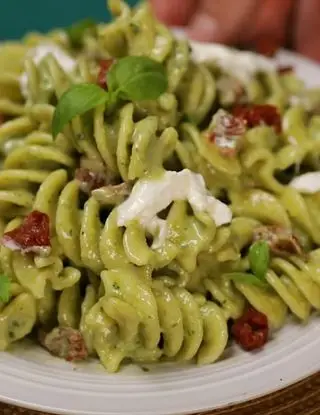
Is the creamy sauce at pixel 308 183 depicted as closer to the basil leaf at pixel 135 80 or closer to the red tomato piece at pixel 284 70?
the basil leaf at pixel 135 80

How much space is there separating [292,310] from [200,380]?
0.29 m

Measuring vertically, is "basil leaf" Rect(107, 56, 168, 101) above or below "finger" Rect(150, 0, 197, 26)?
above

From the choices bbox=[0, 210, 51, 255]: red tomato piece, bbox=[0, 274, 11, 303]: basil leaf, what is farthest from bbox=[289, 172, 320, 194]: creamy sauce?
bbox=[0, 274, 11, 303]: basil leaf

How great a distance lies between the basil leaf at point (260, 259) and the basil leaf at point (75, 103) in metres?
0.48

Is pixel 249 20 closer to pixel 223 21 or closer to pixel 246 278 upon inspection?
pixel 223 21

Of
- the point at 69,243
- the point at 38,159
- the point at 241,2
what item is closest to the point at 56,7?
the point at 241,2

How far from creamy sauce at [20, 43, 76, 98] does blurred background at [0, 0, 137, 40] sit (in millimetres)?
1907

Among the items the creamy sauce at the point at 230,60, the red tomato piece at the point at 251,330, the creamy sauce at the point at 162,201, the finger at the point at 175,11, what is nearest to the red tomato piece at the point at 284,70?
the creamy sauce at the point at 230,60

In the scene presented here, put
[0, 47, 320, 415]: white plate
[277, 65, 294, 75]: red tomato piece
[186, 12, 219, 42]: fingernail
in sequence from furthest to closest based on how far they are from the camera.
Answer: [186, 12, 219, 42]: fingernail
[277, 65, 294, 75]: red tomato piece
[0, 47, 320, 415]: white plate

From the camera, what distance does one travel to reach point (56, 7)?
153 inches

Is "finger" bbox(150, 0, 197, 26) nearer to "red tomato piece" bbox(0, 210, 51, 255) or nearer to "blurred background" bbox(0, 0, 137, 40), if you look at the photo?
"blurred background" bbox(0, 0, 137, 40)

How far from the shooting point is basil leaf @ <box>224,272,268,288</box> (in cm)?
157

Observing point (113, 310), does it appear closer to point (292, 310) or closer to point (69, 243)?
point (69, 243)

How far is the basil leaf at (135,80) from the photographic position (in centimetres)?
165
